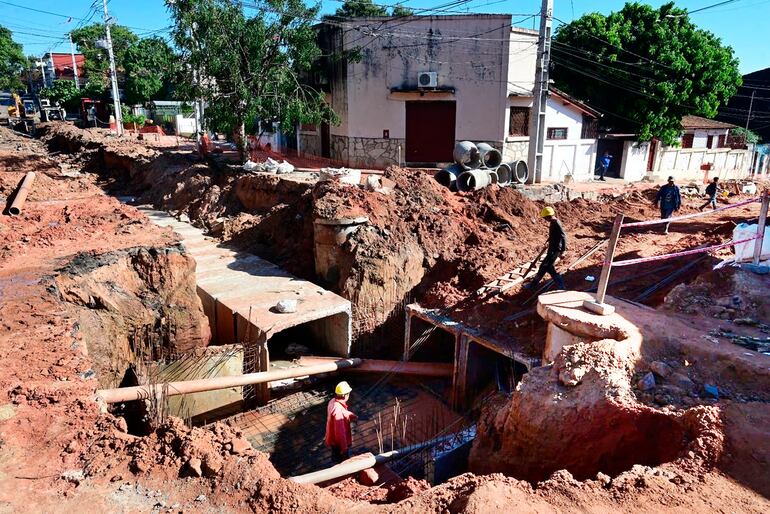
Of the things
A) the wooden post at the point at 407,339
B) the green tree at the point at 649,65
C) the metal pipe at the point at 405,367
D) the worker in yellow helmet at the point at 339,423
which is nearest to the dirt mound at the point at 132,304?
the metal pipe at the point at 405,367

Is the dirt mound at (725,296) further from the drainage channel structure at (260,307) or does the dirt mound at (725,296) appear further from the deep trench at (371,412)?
the drainage channel structure at (260,307)

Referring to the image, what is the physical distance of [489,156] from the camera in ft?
62.3

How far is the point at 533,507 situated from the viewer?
14.5ft

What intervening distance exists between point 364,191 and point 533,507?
11360mm

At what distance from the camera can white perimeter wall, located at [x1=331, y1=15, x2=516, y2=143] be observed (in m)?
20.4

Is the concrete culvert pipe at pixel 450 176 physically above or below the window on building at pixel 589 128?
below

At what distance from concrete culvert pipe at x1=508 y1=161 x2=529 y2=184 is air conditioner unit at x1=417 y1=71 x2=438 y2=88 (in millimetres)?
4832

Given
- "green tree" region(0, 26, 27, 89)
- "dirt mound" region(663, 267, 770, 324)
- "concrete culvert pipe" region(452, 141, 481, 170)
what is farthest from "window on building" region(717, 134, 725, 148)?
"green tree" region(0, 26, 27, 89)

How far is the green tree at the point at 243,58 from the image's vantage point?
17438 millimetres

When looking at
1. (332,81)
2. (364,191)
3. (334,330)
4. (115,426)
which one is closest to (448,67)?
(332,81)

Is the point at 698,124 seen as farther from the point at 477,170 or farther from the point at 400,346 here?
the point at 400,346

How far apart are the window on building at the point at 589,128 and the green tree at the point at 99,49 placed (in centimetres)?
3418

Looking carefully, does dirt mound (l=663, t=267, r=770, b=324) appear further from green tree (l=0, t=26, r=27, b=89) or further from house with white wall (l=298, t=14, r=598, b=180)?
green tree (l=0, t=26, r=27, b=89)

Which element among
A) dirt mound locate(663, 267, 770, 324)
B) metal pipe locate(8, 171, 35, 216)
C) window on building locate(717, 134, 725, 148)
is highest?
window on building locate(717, 134, 725, 148)
